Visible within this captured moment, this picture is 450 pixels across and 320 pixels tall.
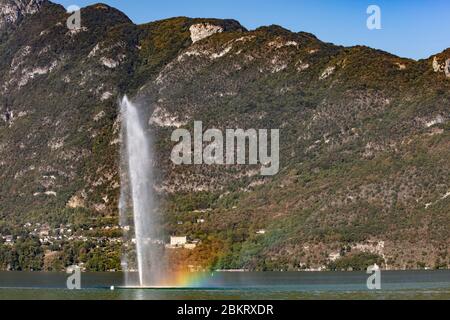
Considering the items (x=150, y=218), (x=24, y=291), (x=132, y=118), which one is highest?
(x=132, y=118)

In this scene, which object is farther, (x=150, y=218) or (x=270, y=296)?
(x=150, y=218)
